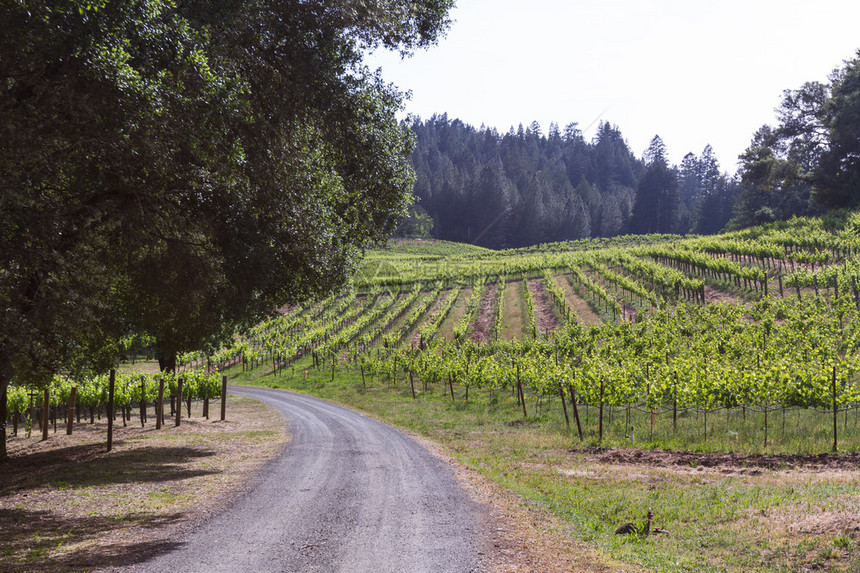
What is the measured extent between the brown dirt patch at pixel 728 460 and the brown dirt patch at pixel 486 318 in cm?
3068

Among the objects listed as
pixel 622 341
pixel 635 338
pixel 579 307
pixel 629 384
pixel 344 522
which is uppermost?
pixel 579 307

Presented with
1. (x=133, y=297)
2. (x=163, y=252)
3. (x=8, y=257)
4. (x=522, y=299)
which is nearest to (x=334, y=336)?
(x=522, y=299)

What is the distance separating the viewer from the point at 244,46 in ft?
49.2

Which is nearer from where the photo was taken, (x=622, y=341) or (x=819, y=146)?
(x=622, y=341)

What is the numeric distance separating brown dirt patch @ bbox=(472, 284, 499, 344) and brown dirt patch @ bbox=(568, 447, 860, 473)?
30.7 metres

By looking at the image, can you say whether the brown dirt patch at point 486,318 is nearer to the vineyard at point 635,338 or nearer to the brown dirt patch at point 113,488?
the vineyard at point 635,338

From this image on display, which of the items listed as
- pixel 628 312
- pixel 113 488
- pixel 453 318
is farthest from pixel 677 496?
pixel 453 318

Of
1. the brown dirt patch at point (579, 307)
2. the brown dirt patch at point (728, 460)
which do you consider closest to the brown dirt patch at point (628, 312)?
the brown dirt patch at point (579, 307)

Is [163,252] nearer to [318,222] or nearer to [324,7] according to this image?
[318,222]

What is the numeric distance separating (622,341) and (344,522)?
30.7 metres

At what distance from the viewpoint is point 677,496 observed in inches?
530

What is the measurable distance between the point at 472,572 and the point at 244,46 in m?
13.6

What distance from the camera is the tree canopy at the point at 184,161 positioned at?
32.9ft

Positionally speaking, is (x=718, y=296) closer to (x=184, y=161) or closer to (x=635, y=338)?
(x=635, y=338)
